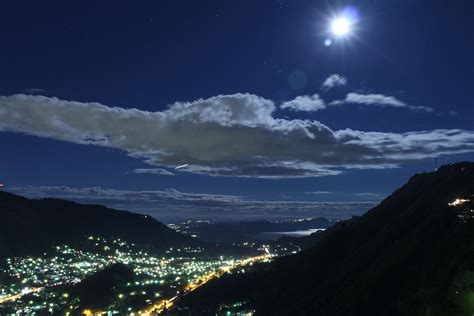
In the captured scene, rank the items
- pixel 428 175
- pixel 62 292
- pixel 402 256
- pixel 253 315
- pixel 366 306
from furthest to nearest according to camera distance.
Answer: pixel 428 175 → pixel 62 292 → pixel 253 315 → pixel 402 256 → pixel 366 306

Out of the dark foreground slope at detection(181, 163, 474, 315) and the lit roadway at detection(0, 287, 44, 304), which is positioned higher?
the dark foreground slope at detection(181, 163, 474, 315)

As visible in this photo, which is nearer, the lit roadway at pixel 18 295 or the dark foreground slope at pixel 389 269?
the dark foreground slope at pixel 389 269

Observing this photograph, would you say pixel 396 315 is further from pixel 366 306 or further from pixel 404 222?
pixel 404 222

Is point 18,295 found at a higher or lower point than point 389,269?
lower

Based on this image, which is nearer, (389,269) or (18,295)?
(389,269)

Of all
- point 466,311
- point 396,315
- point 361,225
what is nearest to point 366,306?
point 396,315

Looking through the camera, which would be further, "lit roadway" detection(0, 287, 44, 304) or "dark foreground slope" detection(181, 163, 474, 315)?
"lit roadway" detection(0, 287, 44, 304)

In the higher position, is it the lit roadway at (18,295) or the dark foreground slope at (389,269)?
the dark foreground slope at (389,269)

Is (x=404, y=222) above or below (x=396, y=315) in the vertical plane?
above
